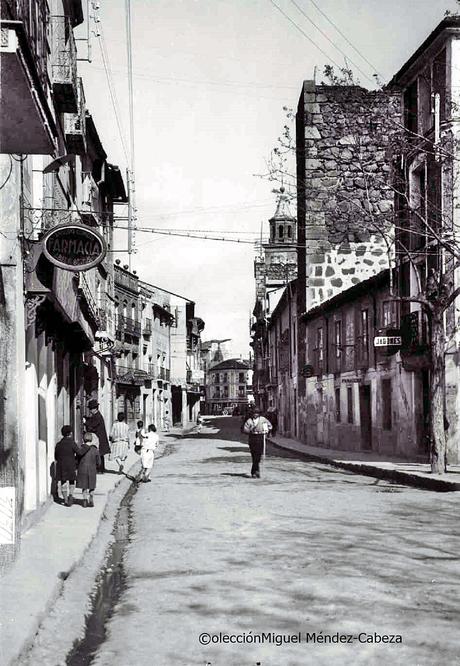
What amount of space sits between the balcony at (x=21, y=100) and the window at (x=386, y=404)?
1965cm

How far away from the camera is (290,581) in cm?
720

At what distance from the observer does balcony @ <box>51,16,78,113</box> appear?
53.6ft

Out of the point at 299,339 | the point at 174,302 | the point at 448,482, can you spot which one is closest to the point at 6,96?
the point at 448,482

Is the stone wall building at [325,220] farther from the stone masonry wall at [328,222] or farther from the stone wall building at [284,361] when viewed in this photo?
the stone wall building at [284,361]

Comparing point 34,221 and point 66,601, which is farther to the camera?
point 34,221

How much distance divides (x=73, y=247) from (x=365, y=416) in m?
19.9

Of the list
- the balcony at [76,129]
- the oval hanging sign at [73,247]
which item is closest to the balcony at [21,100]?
the oval hanging sign at [73,247]

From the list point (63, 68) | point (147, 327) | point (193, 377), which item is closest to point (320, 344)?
point (63, 68)

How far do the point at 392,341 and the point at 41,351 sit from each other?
36.5 feet

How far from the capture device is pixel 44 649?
554 cm

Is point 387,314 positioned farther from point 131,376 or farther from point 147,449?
point 131,376

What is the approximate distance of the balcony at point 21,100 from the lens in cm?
633

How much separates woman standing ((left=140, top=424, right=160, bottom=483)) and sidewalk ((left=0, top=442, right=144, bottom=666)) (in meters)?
3.92

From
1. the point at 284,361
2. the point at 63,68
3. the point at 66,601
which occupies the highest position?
the point at 63,68
